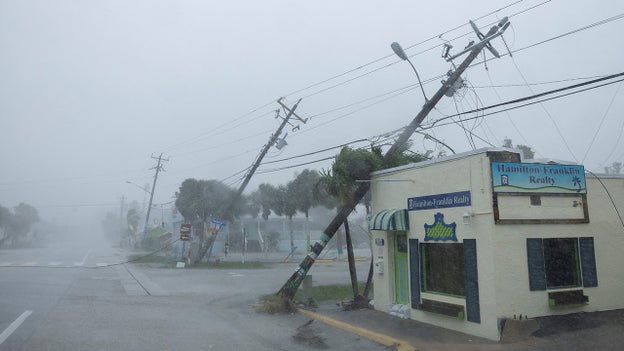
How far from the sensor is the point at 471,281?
927cm

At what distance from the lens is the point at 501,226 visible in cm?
895

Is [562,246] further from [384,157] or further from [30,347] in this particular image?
[30,347]

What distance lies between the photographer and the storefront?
29.3ft

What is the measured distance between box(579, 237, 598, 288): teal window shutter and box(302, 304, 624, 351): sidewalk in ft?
2.09

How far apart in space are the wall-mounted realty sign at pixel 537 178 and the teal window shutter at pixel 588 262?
1072 millimetres

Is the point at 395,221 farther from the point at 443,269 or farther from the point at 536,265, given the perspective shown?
the point at 536,265

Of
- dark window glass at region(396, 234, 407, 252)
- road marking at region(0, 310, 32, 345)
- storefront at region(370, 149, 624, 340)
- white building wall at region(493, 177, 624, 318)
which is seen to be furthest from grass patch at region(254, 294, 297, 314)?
white building wall at region(493, 177, 624, 318)

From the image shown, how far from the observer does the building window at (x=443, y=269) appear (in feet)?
32.1

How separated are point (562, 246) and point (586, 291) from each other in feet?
3.53

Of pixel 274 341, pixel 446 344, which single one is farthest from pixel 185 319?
pixel 446 344

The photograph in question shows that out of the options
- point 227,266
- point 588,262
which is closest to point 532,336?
point 588,262

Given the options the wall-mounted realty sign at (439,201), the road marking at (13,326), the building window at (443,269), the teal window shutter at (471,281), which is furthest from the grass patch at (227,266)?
the teal window shutter at (471,281)

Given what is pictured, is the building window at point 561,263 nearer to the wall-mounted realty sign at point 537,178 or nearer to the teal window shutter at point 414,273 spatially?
the wall-mounted realty sign at point 537,178

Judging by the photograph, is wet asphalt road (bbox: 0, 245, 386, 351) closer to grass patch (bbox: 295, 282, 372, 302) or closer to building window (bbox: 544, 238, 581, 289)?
grass patch (bbox: 295, 282, 372, 302)
